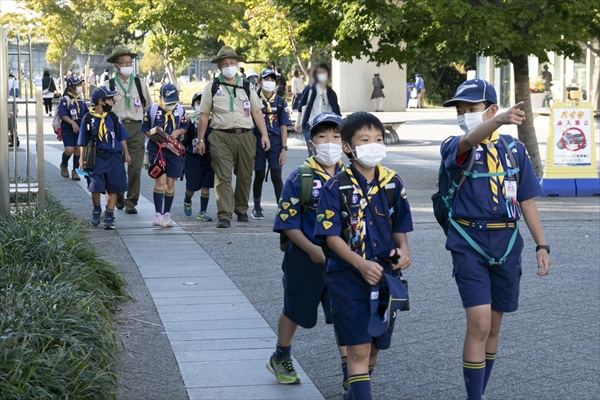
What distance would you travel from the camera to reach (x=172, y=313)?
23.6 ft

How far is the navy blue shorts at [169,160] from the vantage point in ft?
37.1

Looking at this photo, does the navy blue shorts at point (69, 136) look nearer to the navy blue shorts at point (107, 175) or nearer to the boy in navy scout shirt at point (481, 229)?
the navy blue shorts at point (107, 175)

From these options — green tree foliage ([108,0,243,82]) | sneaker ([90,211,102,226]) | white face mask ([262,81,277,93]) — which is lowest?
sneaker ([90,211,102,226])

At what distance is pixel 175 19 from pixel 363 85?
9.70 metres

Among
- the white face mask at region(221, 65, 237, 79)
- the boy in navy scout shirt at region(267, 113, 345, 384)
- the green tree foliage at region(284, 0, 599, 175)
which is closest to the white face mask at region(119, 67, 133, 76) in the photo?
the white face mask at region(221, 65, 237, 79)

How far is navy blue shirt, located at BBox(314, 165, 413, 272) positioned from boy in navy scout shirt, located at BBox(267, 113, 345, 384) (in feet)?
1.59

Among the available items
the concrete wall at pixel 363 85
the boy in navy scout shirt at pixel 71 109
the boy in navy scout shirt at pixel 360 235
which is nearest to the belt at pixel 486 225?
the boy in navy scout shirt at pixel 360 235

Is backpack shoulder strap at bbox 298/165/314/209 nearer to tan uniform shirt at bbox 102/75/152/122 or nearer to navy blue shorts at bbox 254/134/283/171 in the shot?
navy blue shorts at bbox 254/134/283/171

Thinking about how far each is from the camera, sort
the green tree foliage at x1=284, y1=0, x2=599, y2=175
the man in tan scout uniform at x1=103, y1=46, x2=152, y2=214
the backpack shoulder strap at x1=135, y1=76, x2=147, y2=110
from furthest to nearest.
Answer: the green tree foliage at x1=284, y1=0, x2=599, y2=175, the backpack shoulder strap at x1=135, y1=76, x2=147, y2=110, the man in tan scout uniform at x1=103, y1=46, x2=152, y2=214

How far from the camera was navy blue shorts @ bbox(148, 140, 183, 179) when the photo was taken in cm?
1130

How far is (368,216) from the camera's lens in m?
4.66

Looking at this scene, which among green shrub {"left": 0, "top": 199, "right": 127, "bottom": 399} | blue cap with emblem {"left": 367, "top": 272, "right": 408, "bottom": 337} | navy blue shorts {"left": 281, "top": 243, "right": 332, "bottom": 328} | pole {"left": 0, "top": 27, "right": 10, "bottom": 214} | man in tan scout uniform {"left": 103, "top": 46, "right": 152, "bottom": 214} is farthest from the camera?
man in tan scout uniform {"left": 103, "top": 46, "right": 152, "bottom": 214}

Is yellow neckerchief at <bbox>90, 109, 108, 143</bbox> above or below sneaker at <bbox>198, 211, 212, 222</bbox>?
above

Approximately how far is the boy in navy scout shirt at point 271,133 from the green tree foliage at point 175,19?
25413 millimetres
